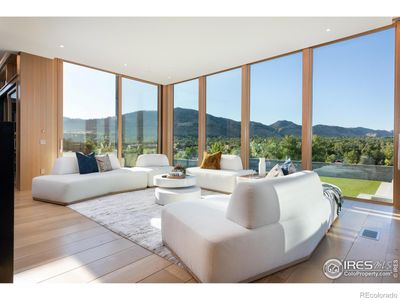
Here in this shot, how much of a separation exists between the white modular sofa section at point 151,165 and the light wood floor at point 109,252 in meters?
2.09

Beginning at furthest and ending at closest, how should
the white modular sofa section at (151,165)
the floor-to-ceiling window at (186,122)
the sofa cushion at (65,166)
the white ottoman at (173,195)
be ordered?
the floor-to-ceiling window at (186,122), the white modular sofa section at (151,165), the sofa cushion at (65,166), the white ottoman at (173,195)

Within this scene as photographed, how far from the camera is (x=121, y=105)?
6.39 m

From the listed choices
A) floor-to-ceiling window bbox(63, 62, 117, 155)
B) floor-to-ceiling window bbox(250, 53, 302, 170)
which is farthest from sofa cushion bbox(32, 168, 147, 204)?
floor-to-ceiling window bbox(250, 53, 302, 170)

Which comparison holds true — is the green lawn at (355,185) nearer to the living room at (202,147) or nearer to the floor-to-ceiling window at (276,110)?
the living room at (202,147)

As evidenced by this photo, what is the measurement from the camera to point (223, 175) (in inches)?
186

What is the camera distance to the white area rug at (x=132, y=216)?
7.63ft

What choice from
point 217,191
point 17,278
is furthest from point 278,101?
point 17,278

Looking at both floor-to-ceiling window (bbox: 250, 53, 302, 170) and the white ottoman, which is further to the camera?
floor-to-ceiling window (bbox: 250, 53, 302, 170)

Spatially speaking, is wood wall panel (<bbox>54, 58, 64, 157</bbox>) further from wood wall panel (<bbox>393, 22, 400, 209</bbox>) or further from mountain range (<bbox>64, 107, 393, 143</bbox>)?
wood wall panel (<bbox>393, 22, 400, 209</bbox>)

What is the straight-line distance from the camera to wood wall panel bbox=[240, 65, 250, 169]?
5520mm

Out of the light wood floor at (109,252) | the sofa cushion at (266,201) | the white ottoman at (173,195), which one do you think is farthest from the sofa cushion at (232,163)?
the sofa cushion at (266,201)

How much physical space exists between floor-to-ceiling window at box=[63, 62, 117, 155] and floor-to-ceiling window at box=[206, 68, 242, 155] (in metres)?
2.66

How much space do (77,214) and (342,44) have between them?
5.36 m

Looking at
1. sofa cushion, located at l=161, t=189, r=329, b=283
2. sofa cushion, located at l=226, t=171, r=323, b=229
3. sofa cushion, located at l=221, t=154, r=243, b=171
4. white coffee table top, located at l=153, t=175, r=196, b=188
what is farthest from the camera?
sofa cushion, located at l=221, t=154, r=243, b=171
